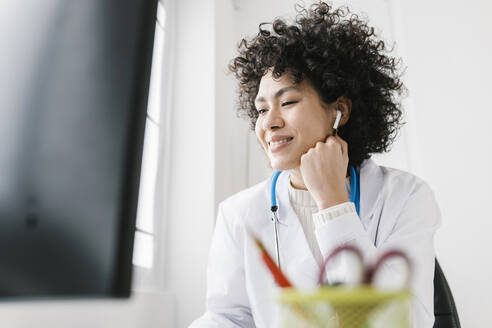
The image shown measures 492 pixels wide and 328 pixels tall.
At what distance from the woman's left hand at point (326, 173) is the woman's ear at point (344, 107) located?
22cm

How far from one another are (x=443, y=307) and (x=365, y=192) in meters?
0.36

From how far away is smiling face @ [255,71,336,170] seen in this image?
46.6 inches

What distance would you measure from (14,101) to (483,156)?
176cm

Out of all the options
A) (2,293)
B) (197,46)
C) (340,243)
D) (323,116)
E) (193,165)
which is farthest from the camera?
(197,46)

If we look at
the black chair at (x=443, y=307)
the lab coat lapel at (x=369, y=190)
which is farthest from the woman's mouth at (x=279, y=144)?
the black chair at (x=443, y=307)

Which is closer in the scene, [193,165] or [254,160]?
[193,165]

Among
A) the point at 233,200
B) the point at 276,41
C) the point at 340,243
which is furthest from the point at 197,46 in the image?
the point at 340,243

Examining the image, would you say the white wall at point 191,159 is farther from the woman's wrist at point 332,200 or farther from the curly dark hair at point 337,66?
the woman's wrist at point 332,200

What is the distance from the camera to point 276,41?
4.39 feet

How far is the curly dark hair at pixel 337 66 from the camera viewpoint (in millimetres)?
1266

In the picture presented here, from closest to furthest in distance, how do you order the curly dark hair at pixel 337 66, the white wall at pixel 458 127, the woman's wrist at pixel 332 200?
the woman's wrist at pixel 332 200
the curly dark hair at pixel 337 66
the white wall at pixel 458 127

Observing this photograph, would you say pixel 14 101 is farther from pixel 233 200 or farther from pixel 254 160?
pixel 254 160

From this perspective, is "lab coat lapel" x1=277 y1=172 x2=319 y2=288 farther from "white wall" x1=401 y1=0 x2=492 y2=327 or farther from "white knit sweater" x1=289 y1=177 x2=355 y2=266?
"white wall" x1=401 y1=0 x2=492 y2=327

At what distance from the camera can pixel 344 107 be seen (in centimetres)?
133
